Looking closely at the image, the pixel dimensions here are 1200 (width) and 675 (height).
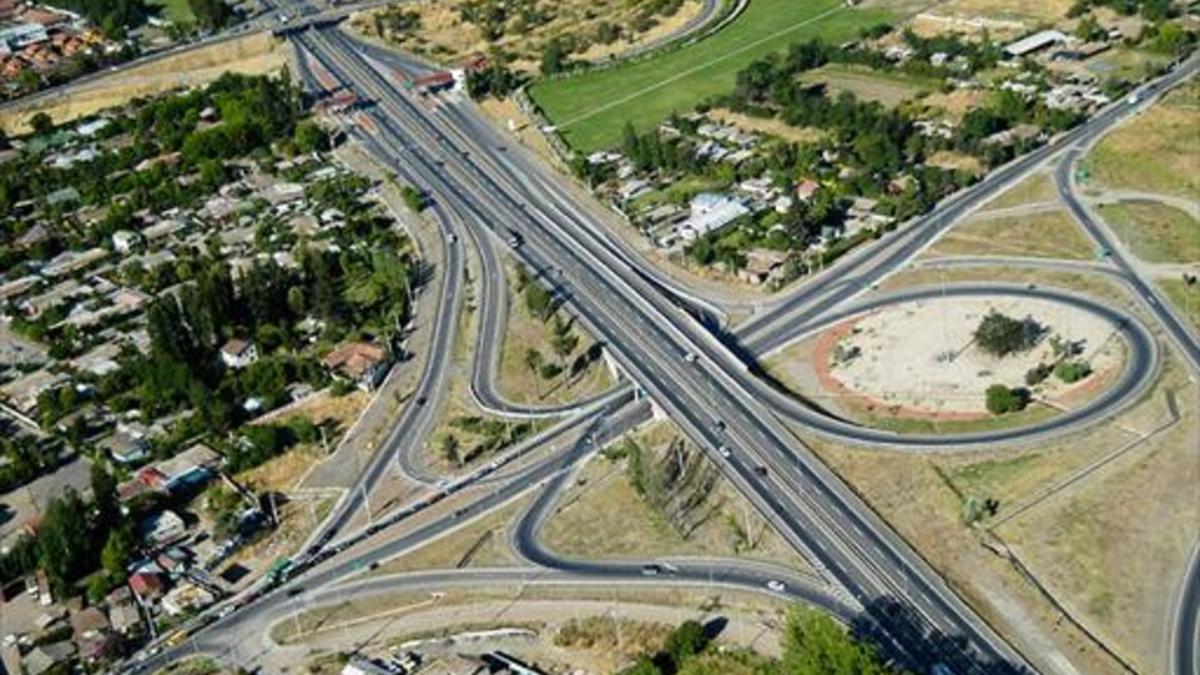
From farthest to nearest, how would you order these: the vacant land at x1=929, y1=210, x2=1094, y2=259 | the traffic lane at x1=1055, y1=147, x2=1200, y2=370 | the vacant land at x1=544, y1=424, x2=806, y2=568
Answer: the vacant land at x1=929, y1=210, x2=1094, y2=259 → the traffic lane at x1=1055, y1=147, x2=1200, y2=370 → the vacant land at x1=544, y1=424, x2=806, y2=568

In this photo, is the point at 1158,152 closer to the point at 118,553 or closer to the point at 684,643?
the point at 684,643

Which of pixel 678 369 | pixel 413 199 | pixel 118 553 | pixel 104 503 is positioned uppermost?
pixel 413 199

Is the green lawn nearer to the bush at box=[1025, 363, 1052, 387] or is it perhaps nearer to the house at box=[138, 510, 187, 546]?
the house at box=[138, 510, 187, 546]

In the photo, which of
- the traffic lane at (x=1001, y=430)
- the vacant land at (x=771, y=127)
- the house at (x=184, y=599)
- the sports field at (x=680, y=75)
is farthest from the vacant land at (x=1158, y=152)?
the house at (x=184, y=599)

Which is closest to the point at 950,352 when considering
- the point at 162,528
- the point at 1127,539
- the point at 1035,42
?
the point at 1127,539

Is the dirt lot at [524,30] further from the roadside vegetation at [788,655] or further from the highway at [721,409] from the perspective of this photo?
the roadside vegetation at [788,655]

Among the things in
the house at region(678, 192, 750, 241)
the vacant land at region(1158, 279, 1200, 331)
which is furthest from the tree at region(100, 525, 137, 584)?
the vacant land at region(1158, 279, 1200, 331)
